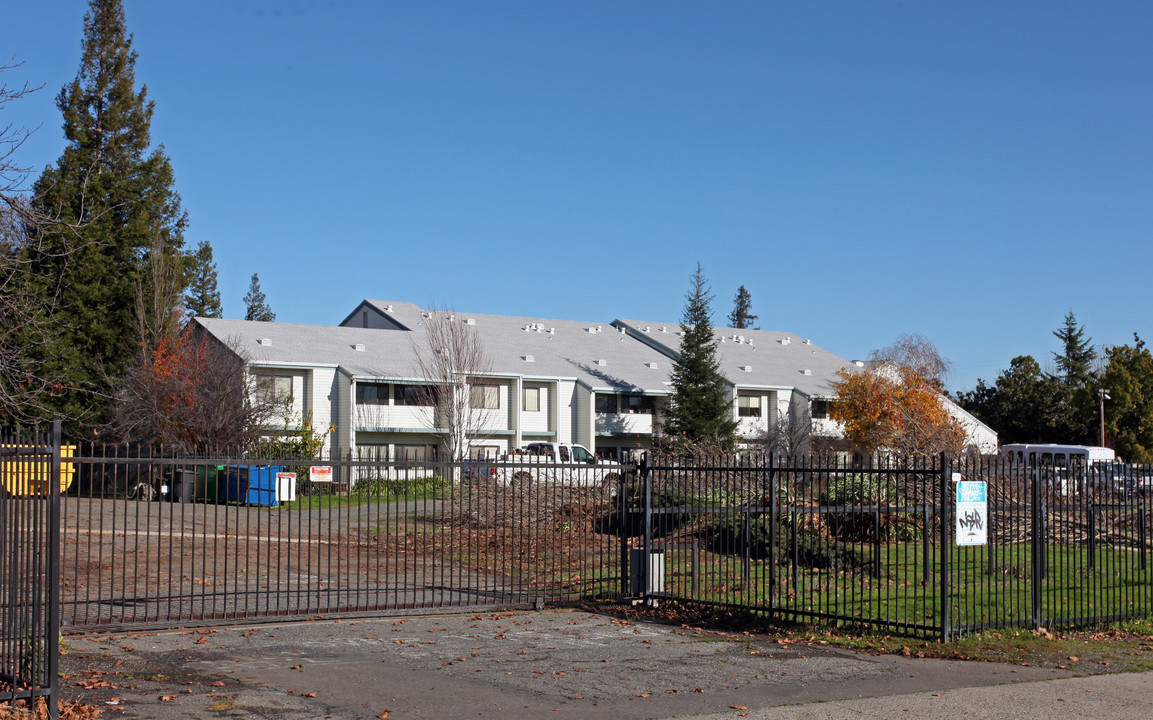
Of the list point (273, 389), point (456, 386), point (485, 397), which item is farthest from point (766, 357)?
point (273, 389)

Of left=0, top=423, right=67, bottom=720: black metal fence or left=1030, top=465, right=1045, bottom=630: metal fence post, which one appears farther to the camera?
left=1030, top=465, right=1045, bottom=630: metal fence post

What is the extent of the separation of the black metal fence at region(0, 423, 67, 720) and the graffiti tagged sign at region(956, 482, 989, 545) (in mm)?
8709

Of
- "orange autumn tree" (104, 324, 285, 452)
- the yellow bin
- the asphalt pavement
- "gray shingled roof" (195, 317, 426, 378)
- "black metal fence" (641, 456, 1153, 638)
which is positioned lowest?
the asphalt pavement

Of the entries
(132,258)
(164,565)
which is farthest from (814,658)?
(132,258)

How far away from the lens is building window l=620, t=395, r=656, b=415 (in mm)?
51938

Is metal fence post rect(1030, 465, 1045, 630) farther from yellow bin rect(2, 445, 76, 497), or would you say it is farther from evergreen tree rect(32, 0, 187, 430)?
evergreen tree rect(32, 0, 187, 430)

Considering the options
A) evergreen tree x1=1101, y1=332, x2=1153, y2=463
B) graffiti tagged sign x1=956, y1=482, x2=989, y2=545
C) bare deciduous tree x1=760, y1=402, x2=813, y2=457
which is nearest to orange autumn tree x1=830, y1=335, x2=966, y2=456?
bare deciduous tree x1=760, y1=402, x2=813, y2=457

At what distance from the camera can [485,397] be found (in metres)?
47.4

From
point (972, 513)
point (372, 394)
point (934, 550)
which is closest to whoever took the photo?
point (972, 513)

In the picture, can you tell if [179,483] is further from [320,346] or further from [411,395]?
[320,346]

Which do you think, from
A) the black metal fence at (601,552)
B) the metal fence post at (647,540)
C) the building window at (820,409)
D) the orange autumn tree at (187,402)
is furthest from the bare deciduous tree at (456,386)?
the metal fence post at (647,540)

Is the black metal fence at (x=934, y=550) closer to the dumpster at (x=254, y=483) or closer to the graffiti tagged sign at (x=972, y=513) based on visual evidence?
the graffiti tagged sign at (x=972, y=513)

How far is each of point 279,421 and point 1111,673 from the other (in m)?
37.0

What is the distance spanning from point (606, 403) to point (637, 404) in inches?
72.1
